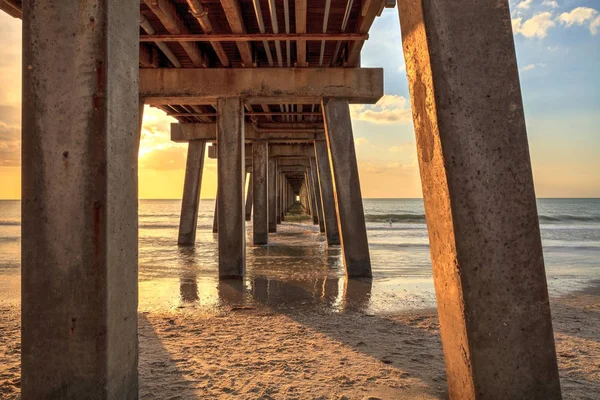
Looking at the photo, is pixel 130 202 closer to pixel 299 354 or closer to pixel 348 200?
pixel 299 354

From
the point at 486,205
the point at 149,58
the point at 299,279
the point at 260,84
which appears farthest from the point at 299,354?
the point at 149,58

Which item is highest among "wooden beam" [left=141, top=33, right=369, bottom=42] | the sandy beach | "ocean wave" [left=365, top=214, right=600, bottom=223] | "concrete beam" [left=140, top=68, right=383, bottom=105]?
"wooden beam" [left=141, top=33, right=369, bottom=42]

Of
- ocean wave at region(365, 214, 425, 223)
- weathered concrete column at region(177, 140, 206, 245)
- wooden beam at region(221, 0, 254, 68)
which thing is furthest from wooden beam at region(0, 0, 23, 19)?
ocean wave at region(365, 214, 425, 223)

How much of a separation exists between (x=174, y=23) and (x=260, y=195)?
7956 millimetres

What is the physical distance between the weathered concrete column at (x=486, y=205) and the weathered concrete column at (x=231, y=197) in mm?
5577

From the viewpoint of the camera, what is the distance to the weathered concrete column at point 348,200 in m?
7.77

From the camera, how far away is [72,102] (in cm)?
222

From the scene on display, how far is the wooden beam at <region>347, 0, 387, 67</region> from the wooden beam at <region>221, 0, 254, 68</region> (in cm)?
179

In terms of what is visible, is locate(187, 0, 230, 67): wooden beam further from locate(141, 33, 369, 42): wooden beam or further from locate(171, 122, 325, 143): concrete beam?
locate(171, 122, 325, 143): concrete beam

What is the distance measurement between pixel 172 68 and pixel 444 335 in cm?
710

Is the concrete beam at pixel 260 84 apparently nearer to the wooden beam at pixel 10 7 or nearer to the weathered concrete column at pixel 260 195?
the wooden beam at pixel 10 7

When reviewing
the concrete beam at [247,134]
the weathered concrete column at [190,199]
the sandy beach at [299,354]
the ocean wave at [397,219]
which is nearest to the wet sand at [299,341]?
the sandy beach at [299,354]

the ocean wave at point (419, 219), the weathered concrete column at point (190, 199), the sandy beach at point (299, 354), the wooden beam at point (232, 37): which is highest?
the wooden beam at point (232, 37)

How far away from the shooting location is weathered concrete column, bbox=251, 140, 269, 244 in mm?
13750
